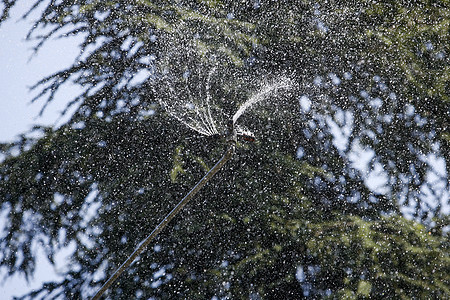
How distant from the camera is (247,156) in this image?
382 centimetres

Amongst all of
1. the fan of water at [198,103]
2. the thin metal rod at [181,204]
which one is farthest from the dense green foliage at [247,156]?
the thin metal rod at [181,204]

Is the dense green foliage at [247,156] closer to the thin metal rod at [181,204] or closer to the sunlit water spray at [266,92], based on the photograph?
the sunlit water spray at [266,92]

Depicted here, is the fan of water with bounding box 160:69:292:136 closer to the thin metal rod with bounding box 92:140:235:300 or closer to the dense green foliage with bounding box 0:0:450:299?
the dense green foliage with bounding box 0:0:450:299

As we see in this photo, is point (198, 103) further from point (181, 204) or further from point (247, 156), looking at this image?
point (181, 204)

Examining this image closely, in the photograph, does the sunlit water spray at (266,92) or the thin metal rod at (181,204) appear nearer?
the thin metal rod at (181,204)

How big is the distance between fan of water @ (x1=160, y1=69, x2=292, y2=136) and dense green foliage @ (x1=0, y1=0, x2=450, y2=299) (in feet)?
0.17

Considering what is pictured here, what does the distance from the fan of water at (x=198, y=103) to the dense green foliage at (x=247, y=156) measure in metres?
0.05

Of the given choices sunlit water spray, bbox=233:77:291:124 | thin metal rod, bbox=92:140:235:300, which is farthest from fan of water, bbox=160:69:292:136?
thin metal rod, bbox=92:140:235:300

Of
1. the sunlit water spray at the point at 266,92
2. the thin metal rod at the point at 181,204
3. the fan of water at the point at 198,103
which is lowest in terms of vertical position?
the thin metal rod at the point at 181,204

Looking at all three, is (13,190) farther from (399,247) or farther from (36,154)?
(399,247)

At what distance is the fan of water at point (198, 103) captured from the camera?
3569 millimetres

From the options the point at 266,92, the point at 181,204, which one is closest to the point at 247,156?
the point at 266,92

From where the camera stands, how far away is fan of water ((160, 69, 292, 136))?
3.57 m

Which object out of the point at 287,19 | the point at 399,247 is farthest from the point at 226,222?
the point at 287,19
